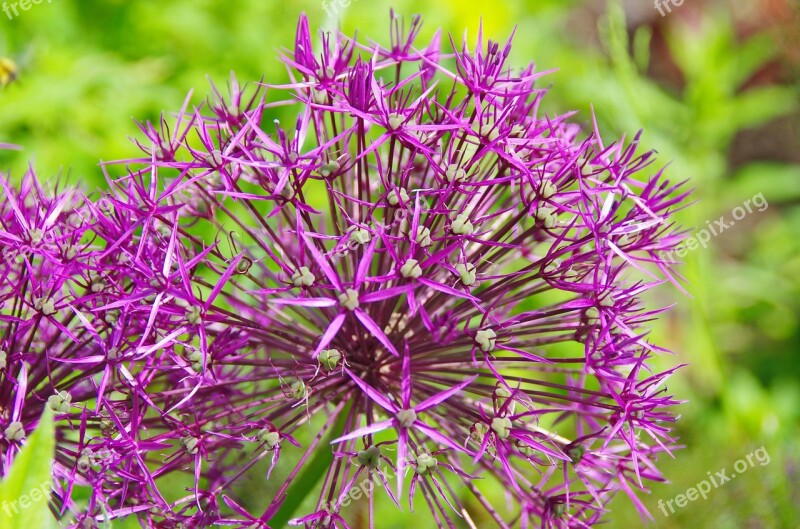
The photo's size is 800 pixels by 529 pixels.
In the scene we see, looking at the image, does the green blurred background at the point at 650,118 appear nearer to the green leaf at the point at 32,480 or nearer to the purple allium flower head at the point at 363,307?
the purple allium flower head at the point at 363,307

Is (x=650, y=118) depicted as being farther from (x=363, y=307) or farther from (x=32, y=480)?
(x=32, y=480)

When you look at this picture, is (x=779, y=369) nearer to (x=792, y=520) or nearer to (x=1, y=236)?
(x=792, y=520)

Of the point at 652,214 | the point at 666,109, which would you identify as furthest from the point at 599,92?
the point at 652,214

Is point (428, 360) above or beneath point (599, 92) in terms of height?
beneath

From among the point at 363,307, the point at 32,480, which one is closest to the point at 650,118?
the point at 363,307

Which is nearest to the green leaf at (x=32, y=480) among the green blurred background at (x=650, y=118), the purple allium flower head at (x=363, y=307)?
the purple allium flower head at (x=363, y=307)

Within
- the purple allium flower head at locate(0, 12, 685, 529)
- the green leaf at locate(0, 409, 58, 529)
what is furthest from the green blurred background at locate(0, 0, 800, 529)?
the green leaf at locate(0, 409, 58, 529)

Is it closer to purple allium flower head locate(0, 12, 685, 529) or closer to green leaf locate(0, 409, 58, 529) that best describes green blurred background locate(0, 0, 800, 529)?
purple allium flower head locate(0, 12, 685, 529)
